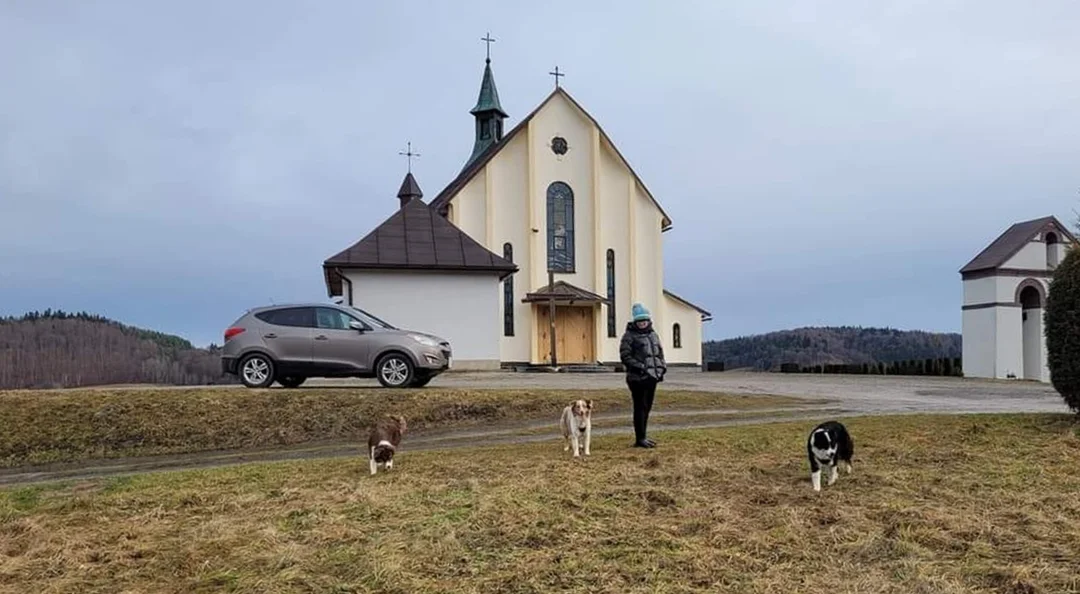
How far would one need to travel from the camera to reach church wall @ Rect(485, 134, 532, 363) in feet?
119

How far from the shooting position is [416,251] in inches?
1118

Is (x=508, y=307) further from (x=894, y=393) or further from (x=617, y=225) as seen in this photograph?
(x=894, y=393)

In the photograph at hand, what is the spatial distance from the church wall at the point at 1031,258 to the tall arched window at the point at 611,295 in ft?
50.4

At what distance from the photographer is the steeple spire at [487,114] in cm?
5372

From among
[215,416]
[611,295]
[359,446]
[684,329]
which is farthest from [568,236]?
[359,446]

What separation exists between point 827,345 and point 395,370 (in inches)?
1950

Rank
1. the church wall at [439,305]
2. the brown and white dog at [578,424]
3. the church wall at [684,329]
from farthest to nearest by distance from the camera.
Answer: the church wall at [684,329] < the church wall at [439,305] < the brown and white dog at [578,424]

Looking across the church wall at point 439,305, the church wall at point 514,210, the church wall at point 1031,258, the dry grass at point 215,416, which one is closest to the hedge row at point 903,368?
the church wall at point 1031,258

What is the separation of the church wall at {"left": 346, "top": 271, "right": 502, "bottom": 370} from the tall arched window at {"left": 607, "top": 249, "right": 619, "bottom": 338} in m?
10.4

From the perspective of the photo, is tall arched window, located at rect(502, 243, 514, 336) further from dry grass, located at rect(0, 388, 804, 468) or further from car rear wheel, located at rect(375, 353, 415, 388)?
dry grass, located at rect(0, 388, 804, 468)

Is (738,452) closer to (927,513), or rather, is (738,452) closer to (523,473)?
(523,473)

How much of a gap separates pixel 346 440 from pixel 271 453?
55.2 inches

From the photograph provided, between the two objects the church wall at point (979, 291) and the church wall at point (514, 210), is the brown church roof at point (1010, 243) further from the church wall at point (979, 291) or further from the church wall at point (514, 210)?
the church wall at point (514, 210)

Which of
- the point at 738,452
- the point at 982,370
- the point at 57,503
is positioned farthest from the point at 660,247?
the point at 57,503
